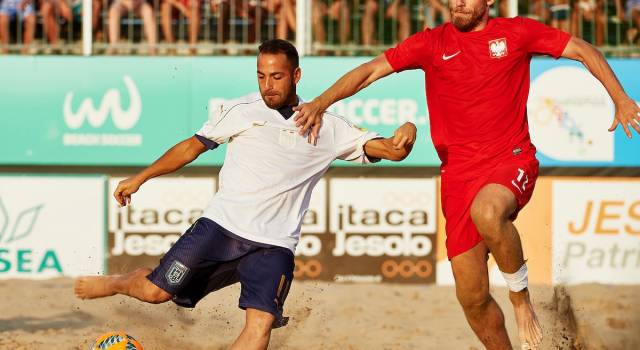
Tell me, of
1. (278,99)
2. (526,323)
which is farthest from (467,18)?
(526,323)

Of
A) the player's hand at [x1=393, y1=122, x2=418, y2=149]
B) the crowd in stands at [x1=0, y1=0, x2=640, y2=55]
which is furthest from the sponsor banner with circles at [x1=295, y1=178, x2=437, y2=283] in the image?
the player's hand at [x1=393, y1=122, x2=418, y2=149]

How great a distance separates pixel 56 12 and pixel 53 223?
2.32m

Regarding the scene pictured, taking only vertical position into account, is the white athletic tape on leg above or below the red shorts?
below

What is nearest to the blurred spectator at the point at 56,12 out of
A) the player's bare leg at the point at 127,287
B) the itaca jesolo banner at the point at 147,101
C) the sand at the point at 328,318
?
the itaca jesolo banner at the point at 147,101

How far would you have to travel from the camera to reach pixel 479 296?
22.6ft

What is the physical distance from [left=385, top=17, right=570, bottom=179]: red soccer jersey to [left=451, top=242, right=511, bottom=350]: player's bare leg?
20.0 inches

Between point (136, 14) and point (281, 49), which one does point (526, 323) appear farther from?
point (136, 14)

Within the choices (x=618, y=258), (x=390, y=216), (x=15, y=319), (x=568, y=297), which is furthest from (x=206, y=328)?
(x=618, y=258)

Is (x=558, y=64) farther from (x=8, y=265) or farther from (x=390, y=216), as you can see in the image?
(x=8, y=265)

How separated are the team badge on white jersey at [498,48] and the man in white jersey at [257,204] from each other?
845 millimetres

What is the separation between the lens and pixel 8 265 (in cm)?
1145

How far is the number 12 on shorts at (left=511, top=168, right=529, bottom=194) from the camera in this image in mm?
6703

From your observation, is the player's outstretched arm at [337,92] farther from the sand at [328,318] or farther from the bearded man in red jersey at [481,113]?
the sand at [328,318]

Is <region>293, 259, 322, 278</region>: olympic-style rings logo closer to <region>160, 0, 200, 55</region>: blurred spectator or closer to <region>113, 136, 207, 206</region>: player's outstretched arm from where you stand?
<region>160, 0, 200, 55</region>: blurred spectator
